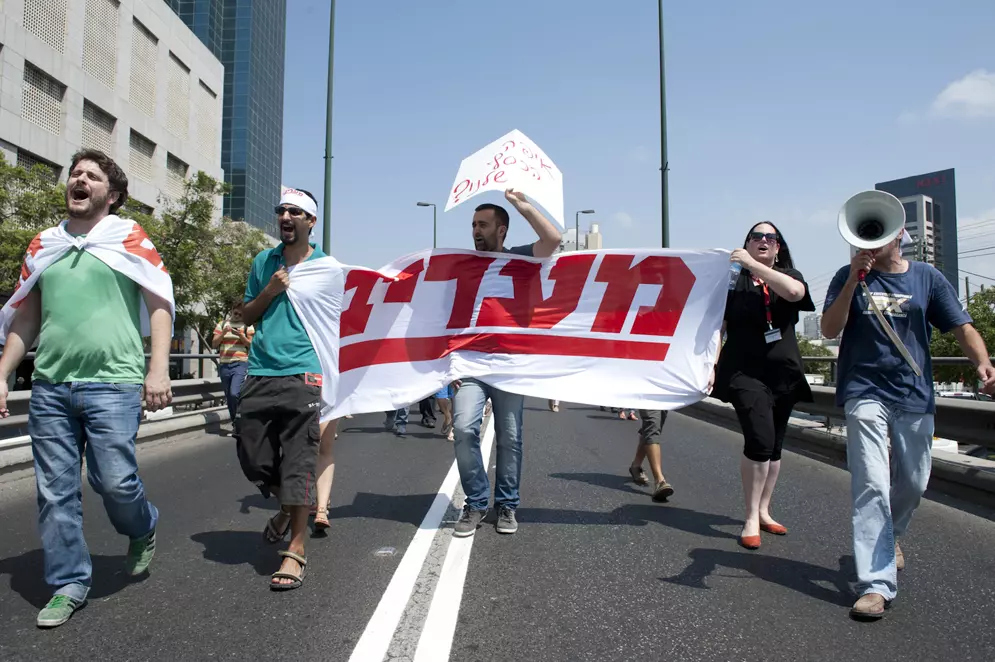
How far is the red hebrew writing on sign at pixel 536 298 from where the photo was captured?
17.7 feet

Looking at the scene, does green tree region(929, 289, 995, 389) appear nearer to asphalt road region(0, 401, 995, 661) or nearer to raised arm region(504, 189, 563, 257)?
asphalt road region(0, 401, 995, 661)


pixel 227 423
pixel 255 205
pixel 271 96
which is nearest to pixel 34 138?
pixel 227 423

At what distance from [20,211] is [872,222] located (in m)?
Result: 20.8

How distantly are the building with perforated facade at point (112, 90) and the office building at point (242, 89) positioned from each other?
29.5m

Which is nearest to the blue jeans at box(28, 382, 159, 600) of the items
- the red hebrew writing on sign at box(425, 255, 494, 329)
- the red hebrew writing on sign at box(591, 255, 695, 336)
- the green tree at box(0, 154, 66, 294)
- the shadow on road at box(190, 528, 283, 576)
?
the shadow on road at box(190, 528, 283, 576)

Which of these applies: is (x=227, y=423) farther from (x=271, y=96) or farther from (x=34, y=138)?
(x=271, y=96)

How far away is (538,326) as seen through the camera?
5418mm

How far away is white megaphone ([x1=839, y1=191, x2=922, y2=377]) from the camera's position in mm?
3656

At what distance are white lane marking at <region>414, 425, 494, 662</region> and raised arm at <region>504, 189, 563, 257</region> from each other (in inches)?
76.4

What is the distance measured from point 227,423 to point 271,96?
80.3m

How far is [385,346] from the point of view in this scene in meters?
5.49

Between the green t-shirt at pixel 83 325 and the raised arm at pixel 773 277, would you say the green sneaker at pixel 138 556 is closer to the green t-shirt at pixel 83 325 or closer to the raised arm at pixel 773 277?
the green t-shirt at pixel 83 325

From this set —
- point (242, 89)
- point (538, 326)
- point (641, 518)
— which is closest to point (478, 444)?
point (538, 326)

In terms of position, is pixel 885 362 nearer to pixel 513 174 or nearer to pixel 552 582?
pixel 552 582
